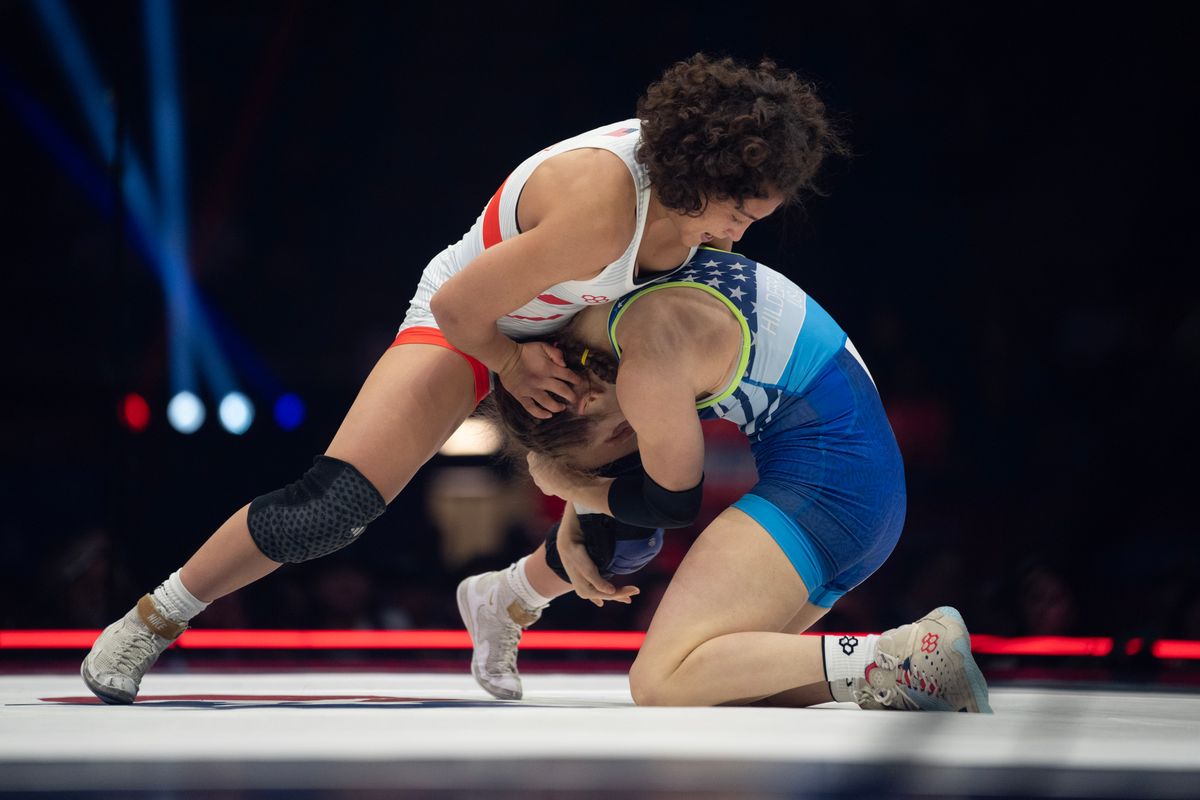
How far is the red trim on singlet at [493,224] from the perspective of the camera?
166 centimetres

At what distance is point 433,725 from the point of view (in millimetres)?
Answer: 1115

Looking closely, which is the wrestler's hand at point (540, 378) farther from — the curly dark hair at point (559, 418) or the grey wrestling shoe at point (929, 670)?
the grey wrestling shoe at point (929, 670)

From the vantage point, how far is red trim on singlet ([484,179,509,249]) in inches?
65.4

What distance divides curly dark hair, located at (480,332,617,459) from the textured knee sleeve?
0.22m

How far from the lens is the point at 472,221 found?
4.46 metres

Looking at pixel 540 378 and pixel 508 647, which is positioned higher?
pixel 540 378

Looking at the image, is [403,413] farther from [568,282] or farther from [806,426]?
[806,426]

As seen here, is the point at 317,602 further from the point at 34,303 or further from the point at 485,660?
the point at 485,660

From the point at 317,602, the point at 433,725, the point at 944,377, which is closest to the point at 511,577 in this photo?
the point at 433,725

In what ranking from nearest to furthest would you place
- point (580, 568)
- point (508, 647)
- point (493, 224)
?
point (493, 224) → point (580, 568) → point (508, 647)

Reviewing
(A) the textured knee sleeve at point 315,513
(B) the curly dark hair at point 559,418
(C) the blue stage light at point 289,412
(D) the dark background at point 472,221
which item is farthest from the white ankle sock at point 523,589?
(C) the blue stage light at point 289,412

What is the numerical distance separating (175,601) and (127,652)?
9 centimetres

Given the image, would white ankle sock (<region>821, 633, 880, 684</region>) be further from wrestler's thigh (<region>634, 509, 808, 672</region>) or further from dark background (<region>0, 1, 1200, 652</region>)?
dark background (<region>0, 1, 1200, 652</region>)

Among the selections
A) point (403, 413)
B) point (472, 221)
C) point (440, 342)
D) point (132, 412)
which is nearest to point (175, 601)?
point (403, 413)
